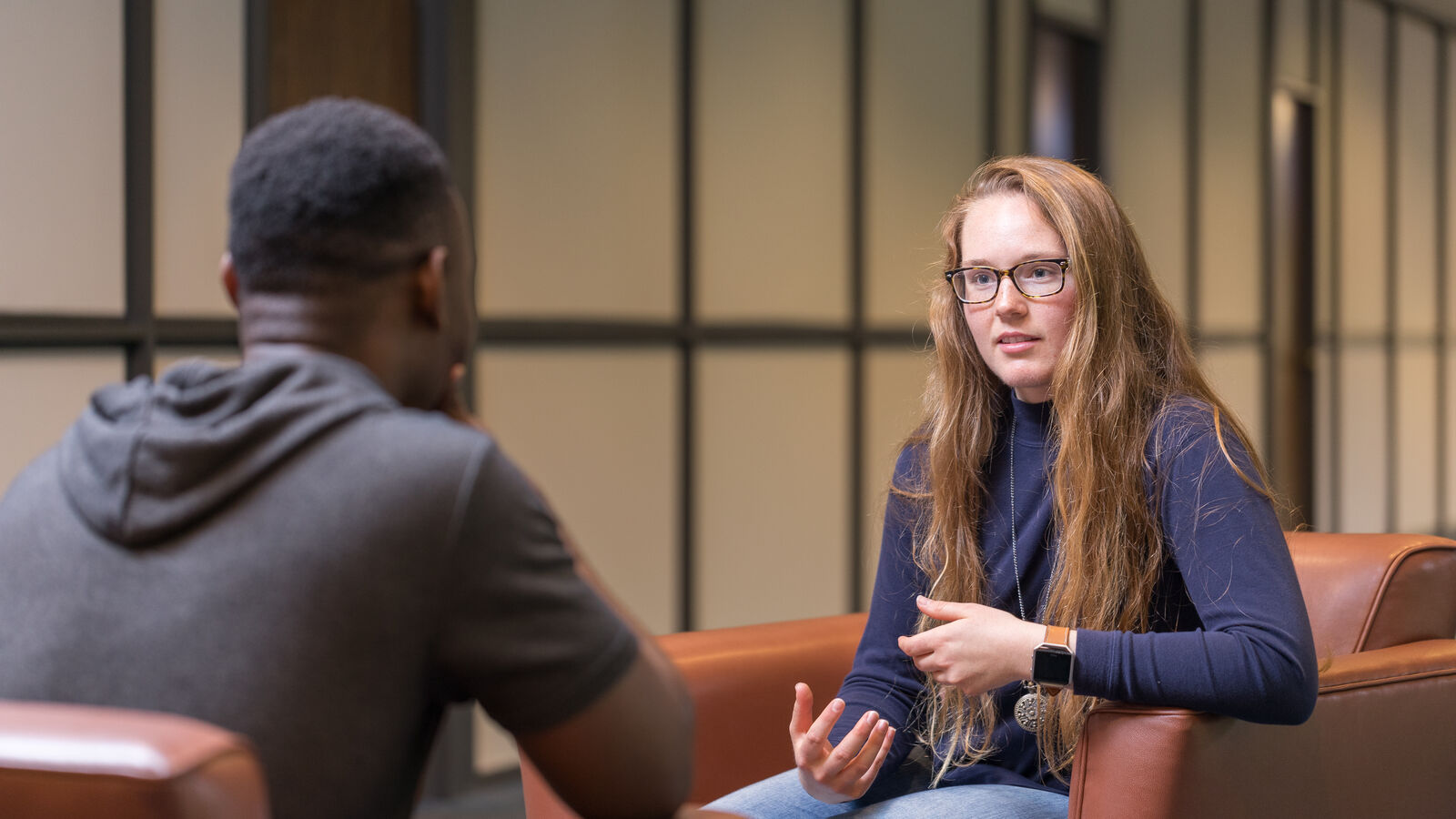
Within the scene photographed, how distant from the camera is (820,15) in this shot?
4160 mm

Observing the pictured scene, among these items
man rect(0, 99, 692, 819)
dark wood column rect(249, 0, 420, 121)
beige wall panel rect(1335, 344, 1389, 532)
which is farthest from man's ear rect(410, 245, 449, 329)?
beige wall panel rect(1335, 344, 1389, 532)

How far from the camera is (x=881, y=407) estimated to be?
14.6 ft

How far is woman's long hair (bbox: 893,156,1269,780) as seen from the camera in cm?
149

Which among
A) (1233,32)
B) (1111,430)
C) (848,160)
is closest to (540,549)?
(1111,430)

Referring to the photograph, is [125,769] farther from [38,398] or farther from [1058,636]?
[38,398]

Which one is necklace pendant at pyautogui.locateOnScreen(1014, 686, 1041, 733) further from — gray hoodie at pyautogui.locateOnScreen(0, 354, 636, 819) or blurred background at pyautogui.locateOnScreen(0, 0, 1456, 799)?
gray hoodie at pyautogui.locateOnScreen(0, 354, 636, 819)

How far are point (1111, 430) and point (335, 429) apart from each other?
973 mm

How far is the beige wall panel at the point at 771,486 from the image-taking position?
3.87 meters

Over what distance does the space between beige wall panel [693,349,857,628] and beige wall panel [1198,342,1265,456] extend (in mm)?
2530

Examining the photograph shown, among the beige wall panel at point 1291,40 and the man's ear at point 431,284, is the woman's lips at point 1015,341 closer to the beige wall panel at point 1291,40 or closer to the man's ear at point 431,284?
the man's ear at point 431,284

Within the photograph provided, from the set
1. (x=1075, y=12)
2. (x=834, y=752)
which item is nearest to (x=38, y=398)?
(x=834, y=752)

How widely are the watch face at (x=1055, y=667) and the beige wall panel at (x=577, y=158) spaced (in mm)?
2211

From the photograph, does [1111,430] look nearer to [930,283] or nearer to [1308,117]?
[930,283]

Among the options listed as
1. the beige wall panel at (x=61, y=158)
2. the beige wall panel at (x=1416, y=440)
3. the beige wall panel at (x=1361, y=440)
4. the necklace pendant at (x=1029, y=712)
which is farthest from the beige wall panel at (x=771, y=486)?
the beige wall panel at (x=1416, y=440)
